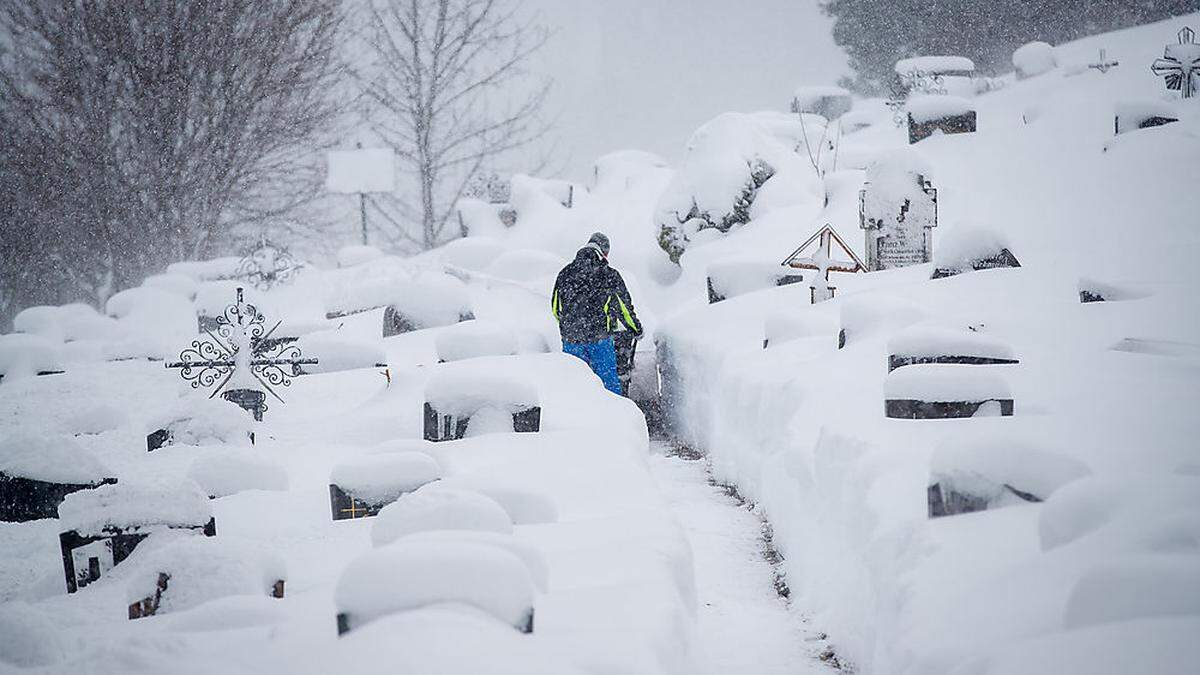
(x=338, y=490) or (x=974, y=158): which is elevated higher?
(x=974, y=158)

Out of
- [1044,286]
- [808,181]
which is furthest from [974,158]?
[1044,286]

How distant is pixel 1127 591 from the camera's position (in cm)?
227

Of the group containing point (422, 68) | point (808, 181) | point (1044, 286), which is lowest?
point (1044, 286)

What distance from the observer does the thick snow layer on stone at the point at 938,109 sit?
15984mm

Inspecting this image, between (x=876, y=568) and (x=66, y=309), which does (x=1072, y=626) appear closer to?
(x=876, y=568)

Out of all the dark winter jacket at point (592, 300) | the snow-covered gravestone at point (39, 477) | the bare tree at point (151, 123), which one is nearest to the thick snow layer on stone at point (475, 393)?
the snow-covered gravestone at point (39, 477)

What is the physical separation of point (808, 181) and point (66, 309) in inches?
449

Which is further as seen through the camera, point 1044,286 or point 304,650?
point 1044,286

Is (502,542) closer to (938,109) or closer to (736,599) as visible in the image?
(736,599)


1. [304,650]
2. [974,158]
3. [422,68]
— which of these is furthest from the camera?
[422,68]

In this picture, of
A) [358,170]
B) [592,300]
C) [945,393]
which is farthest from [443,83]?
[945,393]

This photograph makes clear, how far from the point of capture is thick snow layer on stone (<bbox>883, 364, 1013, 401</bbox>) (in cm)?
466

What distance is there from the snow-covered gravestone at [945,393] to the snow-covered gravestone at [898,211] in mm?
5556

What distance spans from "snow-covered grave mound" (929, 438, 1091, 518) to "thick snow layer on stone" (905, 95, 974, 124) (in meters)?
13.9
